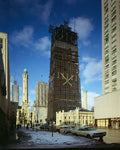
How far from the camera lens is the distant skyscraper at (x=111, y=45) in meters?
68.3

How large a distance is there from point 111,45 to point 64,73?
8477cm

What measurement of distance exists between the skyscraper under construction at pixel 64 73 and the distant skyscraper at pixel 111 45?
74948 millimetres

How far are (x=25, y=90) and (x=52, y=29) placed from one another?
228 ft

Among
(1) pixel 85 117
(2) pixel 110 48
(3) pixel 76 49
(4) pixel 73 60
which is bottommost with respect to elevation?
(1) pixel 85 117

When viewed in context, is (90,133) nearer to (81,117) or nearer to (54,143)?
(54,143)

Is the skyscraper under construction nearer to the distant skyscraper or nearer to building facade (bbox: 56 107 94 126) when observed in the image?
building facade (bbox: 56 107 94 126)

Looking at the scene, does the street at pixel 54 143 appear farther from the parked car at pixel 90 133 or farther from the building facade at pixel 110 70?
the building facade at pixel 110 70

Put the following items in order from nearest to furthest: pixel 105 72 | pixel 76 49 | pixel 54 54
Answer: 1. pixel 105 72
2. pixel 54 54
3. pixel 76 49

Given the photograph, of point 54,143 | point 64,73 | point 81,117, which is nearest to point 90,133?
point 54,143

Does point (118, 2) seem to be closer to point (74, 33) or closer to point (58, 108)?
point (58, 108)

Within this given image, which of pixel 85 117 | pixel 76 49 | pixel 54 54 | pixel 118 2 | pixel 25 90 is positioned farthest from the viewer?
pixel 25 90

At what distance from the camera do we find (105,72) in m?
75.7

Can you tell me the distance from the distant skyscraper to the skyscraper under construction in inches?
2951

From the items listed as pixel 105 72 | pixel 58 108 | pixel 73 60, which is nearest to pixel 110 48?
pixel 105 72
